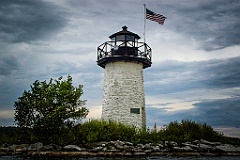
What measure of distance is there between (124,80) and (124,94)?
124 cm

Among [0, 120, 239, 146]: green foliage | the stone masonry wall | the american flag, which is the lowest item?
[0, 120, 239, 146]: green foliage

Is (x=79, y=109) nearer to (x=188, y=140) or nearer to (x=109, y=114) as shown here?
(x=109, y=114)

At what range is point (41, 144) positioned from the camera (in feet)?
81.2

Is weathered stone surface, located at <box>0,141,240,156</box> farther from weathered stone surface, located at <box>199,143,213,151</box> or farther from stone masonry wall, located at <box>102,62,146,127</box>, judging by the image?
stone masonry wall, located at <box>102,62,146,127</box>

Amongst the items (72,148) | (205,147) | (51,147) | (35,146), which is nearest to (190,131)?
(205,147)

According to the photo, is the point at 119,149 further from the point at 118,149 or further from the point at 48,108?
the point at 48,108

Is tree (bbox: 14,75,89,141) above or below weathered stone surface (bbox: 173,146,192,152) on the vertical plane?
above

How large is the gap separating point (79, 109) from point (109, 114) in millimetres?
4512

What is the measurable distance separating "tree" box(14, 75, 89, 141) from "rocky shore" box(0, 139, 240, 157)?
1593 millimetres

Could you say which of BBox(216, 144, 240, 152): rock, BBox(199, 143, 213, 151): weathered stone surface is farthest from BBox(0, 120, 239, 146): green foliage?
BBox(216, 144, 240, 152): rock

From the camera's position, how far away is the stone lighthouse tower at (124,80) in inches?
1188

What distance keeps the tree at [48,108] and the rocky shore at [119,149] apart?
1.59 m

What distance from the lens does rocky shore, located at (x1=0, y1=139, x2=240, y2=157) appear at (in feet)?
77.6

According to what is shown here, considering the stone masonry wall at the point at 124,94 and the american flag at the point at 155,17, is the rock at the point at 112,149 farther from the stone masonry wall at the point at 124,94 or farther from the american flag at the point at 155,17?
the american flag at the point at 155,17
